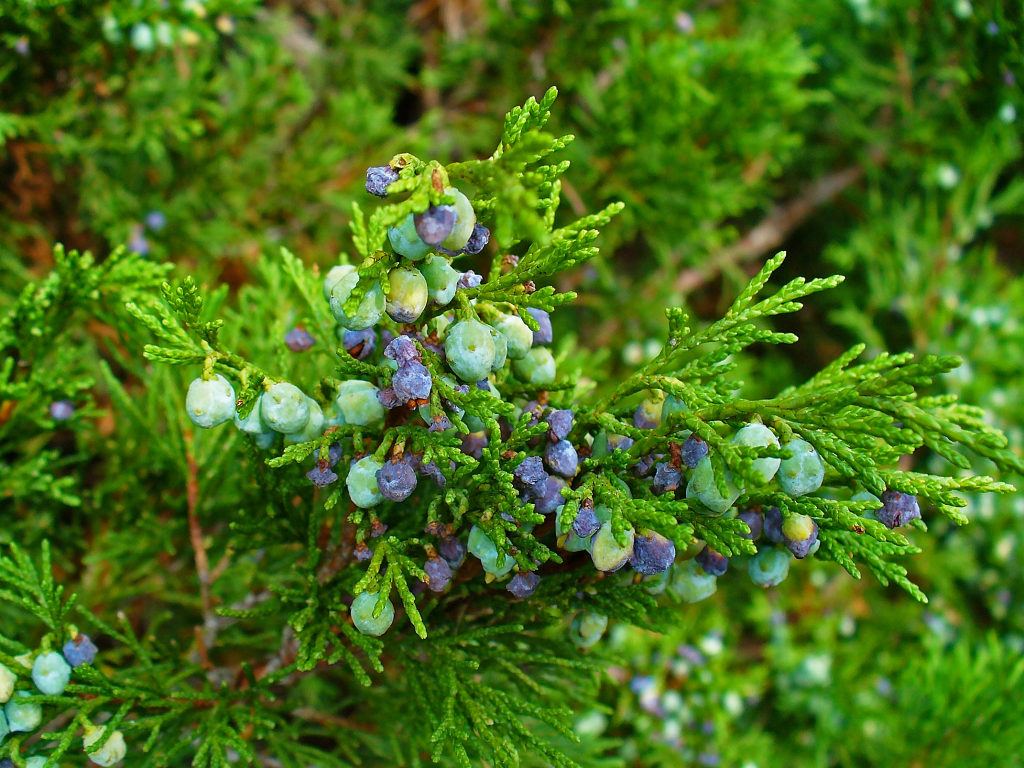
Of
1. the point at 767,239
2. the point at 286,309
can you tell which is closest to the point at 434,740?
the point at 286,309

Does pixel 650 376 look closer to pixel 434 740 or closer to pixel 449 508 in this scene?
pixel 449 508

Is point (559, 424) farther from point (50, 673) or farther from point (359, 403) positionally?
point (50, 673)

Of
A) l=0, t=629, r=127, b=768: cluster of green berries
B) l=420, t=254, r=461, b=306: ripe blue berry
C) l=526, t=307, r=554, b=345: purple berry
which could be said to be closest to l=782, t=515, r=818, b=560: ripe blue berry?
l=526, t=307, r=554, b=345: purple berry

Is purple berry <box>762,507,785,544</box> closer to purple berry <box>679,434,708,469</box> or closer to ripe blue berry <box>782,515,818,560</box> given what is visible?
ripe blue berry <box>782,515,818,560</box>

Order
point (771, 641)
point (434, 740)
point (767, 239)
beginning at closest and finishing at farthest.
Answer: point (434, 740) → point (771, 641) → point (767, 239)

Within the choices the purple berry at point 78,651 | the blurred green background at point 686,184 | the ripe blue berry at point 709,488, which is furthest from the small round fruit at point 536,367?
the blurred green background at point 686,184
